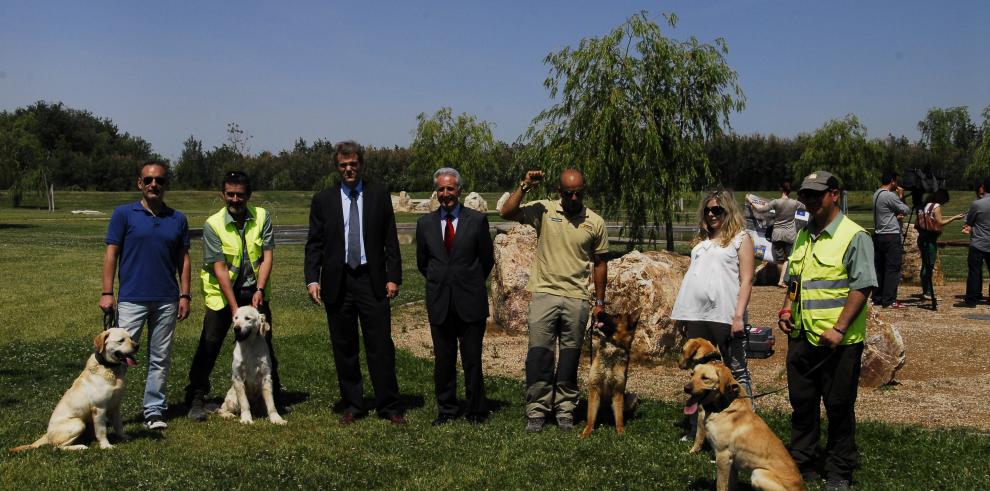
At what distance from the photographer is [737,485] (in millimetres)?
5086

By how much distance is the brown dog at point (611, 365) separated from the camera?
6266mm

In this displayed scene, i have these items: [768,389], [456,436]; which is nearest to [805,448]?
[456,436]

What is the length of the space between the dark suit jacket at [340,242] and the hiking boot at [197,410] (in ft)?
4.58

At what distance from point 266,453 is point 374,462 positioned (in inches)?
32.0

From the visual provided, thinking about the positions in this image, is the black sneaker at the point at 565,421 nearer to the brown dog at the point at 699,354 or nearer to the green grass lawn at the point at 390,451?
the green grass lawn at the point at 390,451

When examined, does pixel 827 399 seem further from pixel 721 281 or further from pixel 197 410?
pixel 197 410

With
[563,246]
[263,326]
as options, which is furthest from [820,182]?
[263,326]

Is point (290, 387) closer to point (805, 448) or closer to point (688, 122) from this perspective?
point (805, 448)

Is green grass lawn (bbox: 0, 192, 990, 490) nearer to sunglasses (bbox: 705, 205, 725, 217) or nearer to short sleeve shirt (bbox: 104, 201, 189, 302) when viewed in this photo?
short sleeve shirt (bbox: 104, 201, 189, 302)

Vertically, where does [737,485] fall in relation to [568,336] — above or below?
below

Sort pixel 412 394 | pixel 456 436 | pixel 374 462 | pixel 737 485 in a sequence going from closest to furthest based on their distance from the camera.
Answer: pixel 737 485 < pixel 374 462 < pixel 456 436 < pixel 412 394

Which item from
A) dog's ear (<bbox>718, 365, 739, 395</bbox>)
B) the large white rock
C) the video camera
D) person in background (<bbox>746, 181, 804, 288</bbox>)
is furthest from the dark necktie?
the large white rock

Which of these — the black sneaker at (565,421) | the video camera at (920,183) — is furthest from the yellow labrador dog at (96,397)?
the video camera at (920,183)

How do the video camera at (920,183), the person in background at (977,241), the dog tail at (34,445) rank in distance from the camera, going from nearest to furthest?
1. the dog tail at (34,445)
2. the person in background at (977,241)
3. the video camera at (920,183)
